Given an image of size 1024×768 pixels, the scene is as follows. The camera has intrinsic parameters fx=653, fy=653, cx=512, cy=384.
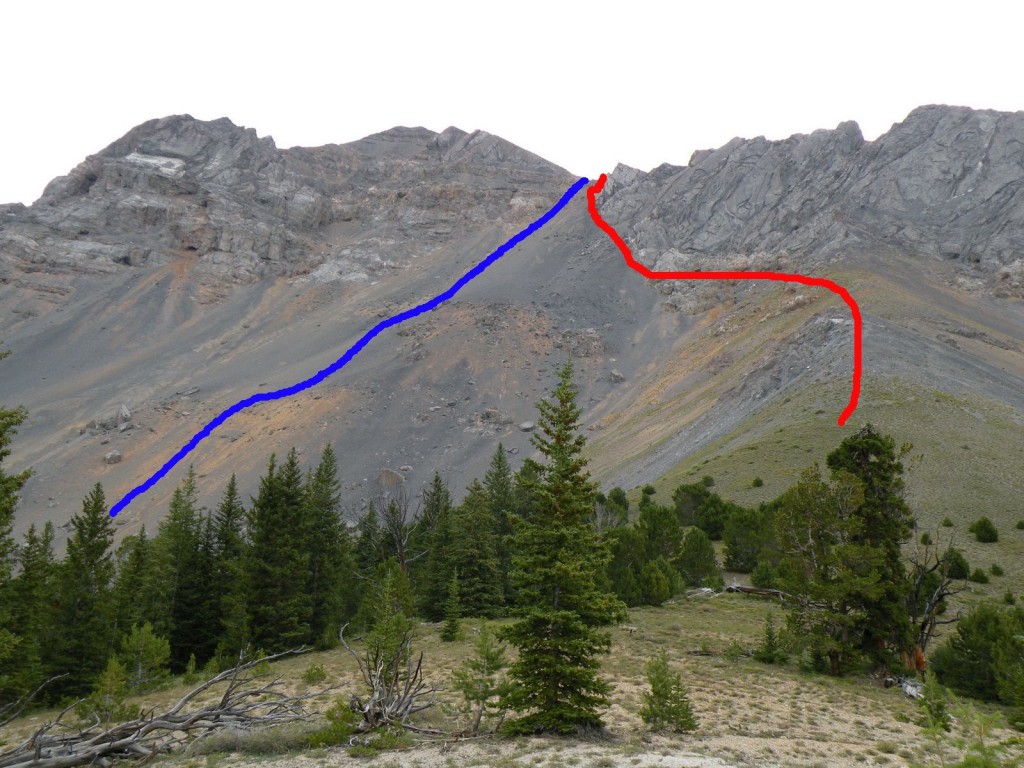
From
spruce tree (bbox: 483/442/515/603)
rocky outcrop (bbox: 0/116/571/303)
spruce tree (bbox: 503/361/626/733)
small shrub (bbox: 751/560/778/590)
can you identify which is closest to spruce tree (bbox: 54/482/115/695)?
spruce tree (bbox: 483/442/515/603)

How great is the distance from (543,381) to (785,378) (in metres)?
40.0

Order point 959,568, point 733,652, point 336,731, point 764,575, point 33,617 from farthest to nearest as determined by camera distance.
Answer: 1. point 764,575
2. point 959,568
3. point 33,617
4. point 733,652
5. point 336,731

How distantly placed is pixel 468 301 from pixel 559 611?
344ft

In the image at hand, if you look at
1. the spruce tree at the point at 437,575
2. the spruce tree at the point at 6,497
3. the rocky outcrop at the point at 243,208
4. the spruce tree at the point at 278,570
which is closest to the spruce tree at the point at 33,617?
the spruce tree at the point at 6,497

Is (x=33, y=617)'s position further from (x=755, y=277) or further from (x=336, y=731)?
(x=755, y=277)

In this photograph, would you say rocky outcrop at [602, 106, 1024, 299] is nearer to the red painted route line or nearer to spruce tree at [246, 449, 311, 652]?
the red painted route line

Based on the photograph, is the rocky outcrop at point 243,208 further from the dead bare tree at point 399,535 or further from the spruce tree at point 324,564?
the spruce tree at point 324,564

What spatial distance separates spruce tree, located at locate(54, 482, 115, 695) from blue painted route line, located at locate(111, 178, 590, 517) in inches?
2039

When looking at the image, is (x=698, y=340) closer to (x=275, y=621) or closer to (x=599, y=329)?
(x=599, y=329)

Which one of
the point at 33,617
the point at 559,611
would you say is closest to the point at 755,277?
the point at 33,617

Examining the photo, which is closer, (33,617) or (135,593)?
(33,617)

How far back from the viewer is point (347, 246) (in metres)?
153

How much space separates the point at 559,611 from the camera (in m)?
12.4

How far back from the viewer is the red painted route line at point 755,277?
55619 mm
